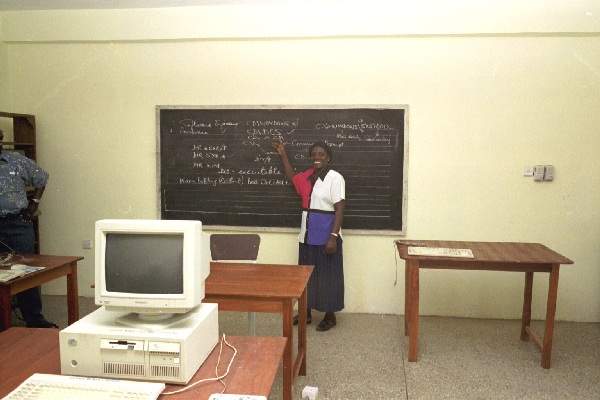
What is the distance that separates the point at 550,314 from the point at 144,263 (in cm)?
270

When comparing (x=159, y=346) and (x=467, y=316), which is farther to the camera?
(x=467, y=316)

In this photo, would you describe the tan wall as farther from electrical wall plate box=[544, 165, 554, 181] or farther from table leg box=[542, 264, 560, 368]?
table leg box=[542, 264, 560, 368]

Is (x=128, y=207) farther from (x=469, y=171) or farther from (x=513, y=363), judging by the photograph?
(x=513, y=363)

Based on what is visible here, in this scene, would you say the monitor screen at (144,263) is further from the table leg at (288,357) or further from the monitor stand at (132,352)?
the table leg at (288,357)

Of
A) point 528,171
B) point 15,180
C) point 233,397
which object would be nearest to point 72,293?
point 15,180

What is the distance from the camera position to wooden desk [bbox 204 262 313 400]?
250 centimetres

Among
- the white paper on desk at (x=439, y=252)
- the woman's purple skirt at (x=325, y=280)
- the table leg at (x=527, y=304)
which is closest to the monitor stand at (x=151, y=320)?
the white paper on desk at (x=439, y=252)

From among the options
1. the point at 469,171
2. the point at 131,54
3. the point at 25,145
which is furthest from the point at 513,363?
the point at 25,145

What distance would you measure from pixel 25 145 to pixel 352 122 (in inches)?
119

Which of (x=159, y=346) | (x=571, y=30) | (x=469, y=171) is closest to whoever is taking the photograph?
(x=159, y=346)

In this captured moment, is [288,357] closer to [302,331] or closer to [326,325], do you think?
[302,331]

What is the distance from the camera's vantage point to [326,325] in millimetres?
3922

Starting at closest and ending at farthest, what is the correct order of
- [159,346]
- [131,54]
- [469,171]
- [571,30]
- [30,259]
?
1. [159,346]
2. [30,259]
3. [571,30]
4. [469,171]
5. [131,54]

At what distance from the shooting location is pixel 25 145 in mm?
4449
